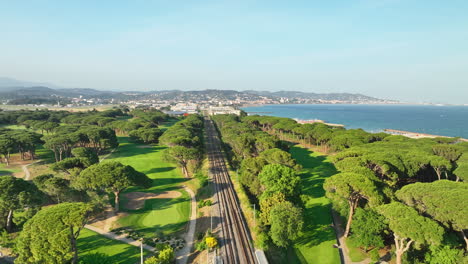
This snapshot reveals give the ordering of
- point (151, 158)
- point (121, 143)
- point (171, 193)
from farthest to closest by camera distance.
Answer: point (121, 143), point (151, 158), point (171, 193)

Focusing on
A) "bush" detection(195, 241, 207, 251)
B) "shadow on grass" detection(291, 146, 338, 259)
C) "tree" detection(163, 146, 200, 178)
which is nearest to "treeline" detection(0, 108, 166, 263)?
"tree" detection(163, 146, 200, 178)

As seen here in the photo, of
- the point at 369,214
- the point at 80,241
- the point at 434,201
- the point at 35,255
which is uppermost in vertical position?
the point at 434,201

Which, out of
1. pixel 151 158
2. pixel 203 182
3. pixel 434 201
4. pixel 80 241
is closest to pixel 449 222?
pixel 434 201

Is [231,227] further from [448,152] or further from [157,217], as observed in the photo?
[448,152]

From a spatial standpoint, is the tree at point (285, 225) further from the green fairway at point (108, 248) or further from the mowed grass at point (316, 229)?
the green fairway at point (108, 248)

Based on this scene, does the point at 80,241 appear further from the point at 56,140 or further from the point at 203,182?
the point at 56,140

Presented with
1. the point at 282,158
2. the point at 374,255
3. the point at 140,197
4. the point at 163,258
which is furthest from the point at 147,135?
the point at 374,255
